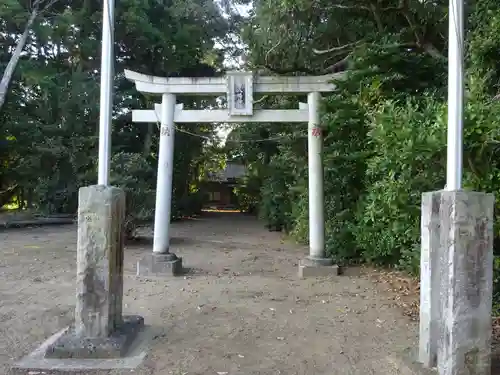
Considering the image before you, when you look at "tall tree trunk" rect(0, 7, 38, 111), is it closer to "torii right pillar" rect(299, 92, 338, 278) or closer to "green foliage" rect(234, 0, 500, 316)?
"green foliage" rect(234, 0, 500, 316)

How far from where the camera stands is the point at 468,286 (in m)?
3.41

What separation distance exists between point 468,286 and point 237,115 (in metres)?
5.54

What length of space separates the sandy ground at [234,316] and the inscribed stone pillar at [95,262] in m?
0.54

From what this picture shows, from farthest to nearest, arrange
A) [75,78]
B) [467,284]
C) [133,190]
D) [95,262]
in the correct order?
[75,78] → [133,190] → [95,262] → [467,284]

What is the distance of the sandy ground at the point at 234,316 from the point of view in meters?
4.04

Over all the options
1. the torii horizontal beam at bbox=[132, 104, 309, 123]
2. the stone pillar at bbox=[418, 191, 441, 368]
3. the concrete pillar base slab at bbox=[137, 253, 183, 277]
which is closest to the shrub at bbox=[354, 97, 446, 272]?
the stone pillar at bbox=[418, 191, 441, 368]

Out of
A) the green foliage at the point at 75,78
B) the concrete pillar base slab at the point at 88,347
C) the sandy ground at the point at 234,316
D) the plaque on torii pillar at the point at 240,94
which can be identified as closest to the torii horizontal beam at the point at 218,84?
the plaque on torii pillar at the point at 240,94

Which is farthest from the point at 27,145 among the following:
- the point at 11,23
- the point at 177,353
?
the point at 177,353

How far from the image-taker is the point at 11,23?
15562mm

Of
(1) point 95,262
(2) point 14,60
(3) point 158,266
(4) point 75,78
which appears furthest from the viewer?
(4) point 75,78

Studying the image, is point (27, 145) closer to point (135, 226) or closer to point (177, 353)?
point (135, 226)

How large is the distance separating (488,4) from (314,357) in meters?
4.77

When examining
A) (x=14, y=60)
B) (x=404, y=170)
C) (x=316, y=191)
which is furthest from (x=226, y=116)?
(x=14, y=60)

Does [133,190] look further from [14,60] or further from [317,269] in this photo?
[14,60]
